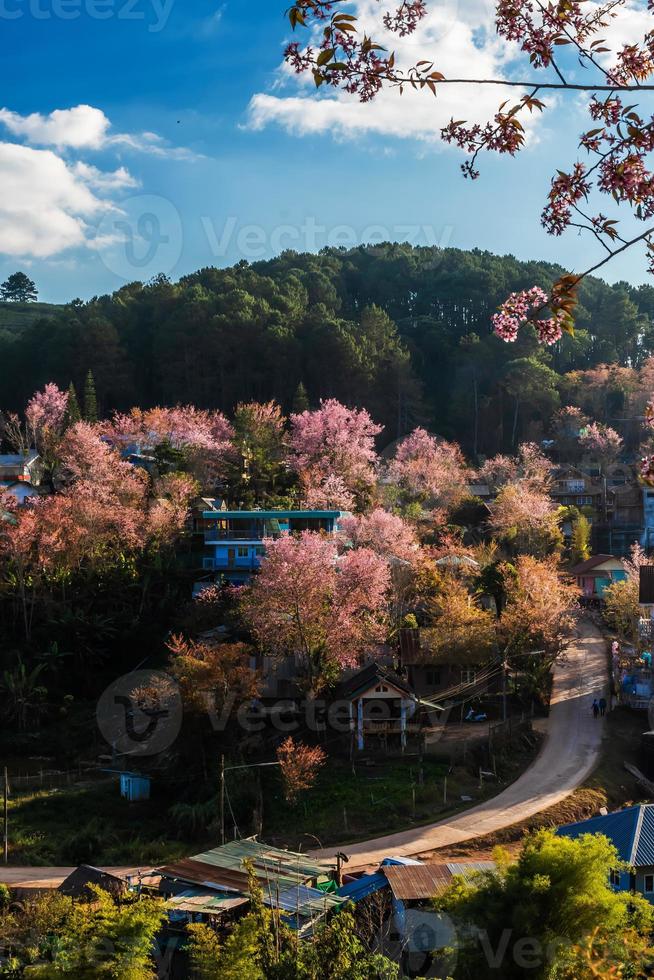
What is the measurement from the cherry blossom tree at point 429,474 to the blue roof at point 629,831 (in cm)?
2164

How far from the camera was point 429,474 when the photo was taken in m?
39.0

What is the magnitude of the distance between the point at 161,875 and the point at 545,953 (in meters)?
8.21

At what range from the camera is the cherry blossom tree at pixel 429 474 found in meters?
38.4

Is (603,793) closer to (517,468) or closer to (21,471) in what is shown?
(517,468)

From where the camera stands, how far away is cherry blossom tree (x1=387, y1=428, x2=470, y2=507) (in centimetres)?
3844

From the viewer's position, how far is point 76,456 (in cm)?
3506

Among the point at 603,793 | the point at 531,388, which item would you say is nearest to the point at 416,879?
the point at 603,793

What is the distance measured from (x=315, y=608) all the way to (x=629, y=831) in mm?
9910

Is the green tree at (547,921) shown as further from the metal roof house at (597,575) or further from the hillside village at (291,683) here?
the metal roof house at (597,575)

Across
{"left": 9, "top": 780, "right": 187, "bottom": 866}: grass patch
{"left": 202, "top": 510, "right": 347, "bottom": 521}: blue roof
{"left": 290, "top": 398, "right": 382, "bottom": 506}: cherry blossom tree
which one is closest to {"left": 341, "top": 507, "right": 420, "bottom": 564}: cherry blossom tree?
{"left": 202, "top": 510, "right": 347, "bottom": 521}: blue roof

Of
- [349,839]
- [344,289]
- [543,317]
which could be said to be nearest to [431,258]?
[344,289]

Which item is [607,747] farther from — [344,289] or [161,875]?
[344,289]

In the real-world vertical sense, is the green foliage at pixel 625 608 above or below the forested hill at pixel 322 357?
below

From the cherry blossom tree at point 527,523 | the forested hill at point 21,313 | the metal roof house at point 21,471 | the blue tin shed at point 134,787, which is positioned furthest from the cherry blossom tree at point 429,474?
the forested hill at point 21,313
